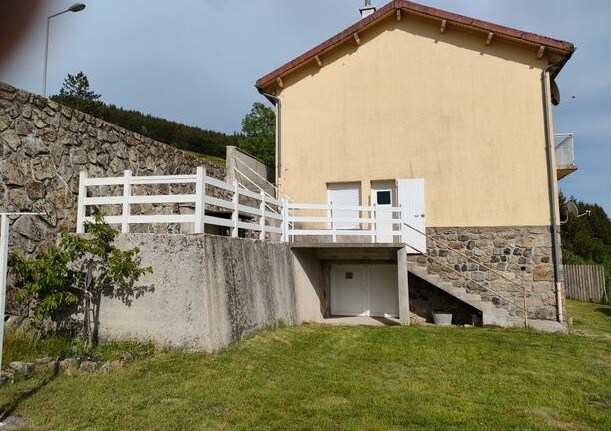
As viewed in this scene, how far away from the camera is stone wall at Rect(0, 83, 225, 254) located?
6457mm

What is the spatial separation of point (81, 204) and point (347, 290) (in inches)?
300

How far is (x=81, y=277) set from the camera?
6.76 metres

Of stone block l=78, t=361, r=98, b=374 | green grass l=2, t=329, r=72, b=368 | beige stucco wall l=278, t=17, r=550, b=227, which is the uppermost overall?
beige stucco wall l=278, t=17, r=550, b=227

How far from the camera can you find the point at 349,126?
1321 centimetres

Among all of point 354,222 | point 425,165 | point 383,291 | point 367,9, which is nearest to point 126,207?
point 354,222

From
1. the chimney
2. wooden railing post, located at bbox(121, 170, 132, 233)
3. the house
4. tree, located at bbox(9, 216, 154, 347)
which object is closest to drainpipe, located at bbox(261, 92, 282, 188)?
the house

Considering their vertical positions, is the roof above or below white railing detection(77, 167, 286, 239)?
above

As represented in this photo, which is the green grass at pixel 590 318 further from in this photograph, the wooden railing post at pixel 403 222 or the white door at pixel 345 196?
the white door at pixel 345 196

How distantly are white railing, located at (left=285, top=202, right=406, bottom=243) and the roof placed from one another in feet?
13.6

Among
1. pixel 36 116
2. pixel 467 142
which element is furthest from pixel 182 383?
pixel 467 142

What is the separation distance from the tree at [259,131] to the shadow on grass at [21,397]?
2780cm

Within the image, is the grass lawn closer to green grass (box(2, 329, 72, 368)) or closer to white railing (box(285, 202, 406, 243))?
green grass (box(2, 329, 72, 368))

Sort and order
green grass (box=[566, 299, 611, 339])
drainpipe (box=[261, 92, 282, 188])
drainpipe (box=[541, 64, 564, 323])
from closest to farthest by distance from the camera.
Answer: green grass (box=[566, 299, 611, 339]), drainpipe (box=[541, 64, 564, 323]), drainpipe (box=[261, 92, 282, 188])

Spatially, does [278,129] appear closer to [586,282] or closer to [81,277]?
[81,277]
